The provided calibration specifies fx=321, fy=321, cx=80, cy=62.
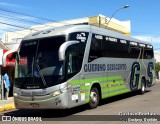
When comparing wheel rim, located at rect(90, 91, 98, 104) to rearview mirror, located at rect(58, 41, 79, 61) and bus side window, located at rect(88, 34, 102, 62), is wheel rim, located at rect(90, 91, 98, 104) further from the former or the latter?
rearview mirror, located at rect(58, 41, 79, 61)

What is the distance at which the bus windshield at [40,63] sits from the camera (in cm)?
1175

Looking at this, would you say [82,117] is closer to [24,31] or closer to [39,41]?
[39,41]

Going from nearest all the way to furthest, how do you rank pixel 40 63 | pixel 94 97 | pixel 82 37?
pixel 40 63 → pixel 82 37 → pixel 94 97

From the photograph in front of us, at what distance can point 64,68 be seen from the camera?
11.8m

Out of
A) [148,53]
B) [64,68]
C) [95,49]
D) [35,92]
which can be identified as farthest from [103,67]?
[148,53]

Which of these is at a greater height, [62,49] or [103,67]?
[62,49]

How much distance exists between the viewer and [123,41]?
17625 millimetres

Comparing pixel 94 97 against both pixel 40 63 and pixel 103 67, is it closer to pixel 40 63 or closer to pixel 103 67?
pixel 103 67

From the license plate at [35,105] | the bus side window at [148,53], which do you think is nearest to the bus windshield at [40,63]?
the license plate at [35,105]

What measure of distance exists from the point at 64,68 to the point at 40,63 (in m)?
1.00

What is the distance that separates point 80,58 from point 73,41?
2.91 ft

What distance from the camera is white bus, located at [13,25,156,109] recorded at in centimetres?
1173

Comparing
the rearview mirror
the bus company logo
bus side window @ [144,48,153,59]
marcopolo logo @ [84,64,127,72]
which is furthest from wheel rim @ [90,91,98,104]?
bus side window @ [144,48,153,59]

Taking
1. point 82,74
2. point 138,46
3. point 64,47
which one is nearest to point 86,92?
point 82,74
